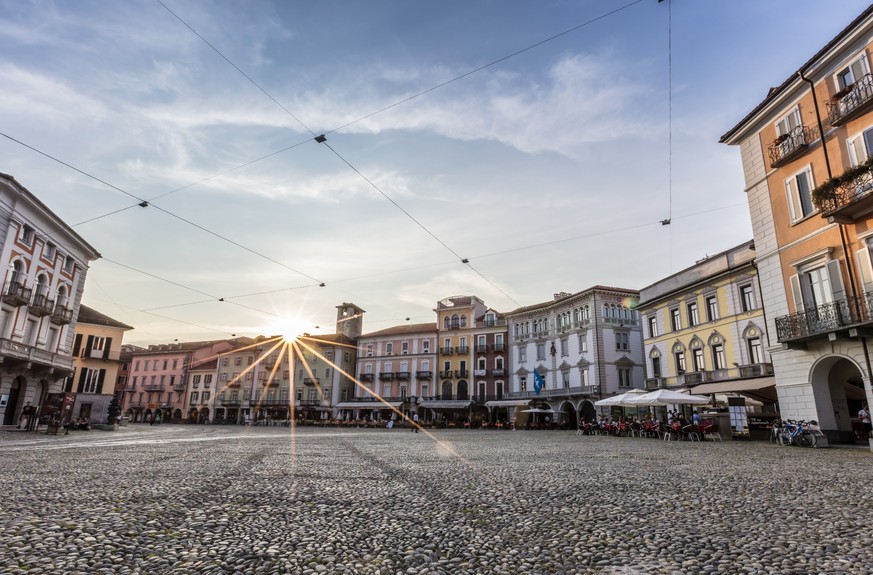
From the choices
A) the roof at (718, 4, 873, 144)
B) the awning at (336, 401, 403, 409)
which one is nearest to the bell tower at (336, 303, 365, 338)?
the awning at (336, 401, 403, 409)

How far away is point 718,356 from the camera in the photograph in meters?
29.8

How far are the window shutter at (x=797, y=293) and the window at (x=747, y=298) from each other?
9.48 metres

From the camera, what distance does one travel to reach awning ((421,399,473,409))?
58.1 m

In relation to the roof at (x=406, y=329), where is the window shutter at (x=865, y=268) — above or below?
below

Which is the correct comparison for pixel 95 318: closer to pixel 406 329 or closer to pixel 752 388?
pixel 406 329

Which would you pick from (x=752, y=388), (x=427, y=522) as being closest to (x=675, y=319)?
(x=752, y=388)

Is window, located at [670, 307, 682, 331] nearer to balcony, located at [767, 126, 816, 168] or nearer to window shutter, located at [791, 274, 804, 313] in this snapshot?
window shutter, located at [791, 274, 804, 313]

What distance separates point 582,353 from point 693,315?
17.6 m

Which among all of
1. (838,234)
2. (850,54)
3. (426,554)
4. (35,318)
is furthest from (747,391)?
(35,318)

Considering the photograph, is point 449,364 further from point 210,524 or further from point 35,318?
point 210,524

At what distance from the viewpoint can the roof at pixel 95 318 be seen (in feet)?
145

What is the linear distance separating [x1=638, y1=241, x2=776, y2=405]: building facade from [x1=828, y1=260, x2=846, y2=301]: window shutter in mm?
7420

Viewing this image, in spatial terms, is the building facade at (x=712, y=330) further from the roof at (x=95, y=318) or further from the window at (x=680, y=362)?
the roof at (x=95, y=318)

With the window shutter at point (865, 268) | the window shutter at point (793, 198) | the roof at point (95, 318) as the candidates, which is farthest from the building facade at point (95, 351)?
the window shutter at point (865, 268)
